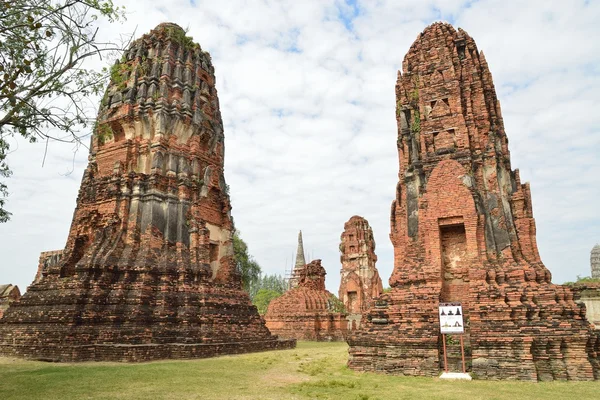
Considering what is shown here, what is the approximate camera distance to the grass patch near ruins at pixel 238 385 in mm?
7582

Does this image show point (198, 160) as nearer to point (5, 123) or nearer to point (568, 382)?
point (5, 123)

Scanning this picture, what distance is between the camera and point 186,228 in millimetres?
17234

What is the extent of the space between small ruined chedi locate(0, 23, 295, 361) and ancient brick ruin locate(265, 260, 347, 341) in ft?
30.5

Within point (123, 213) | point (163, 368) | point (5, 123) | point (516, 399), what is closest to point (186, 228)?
point (123, 213)

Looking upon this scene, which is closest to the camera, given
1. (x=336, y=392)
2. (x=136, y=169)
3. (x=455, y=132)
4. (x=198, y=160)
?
(x=336, y=392)

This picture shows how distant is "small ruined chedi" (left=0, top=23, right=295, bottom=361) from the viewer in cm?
1344

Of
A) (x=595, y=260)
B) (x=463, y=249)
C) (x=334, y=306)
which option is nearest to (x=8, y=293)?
(x=334, y=306)

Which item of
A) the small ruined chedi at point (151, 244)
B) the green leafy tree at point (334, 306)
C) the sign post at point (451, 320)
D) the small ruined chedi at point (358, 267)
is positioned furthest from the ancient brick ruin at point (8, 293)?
the sign post at point (451, 320)

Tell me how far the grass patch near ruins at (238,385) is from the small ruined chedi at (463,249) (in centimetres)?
73

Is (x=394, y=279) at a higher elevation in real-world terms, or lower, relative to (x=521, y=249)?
lower

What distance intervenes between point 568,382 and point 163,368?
9.45 meters

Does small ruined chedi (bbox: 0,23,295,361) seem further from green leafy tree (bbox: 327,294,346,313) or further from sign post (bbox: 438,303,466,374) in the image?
green leafy tree (bbox: 327,294,346,313)

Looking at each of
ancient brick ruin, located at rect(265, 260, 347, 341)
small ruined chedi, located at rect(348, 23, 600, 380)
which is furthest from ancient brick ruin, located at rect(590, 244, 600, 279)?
small ruined chedi, located at rect(348, 23, 600, 380)

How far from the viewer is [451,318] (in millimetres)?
9211
